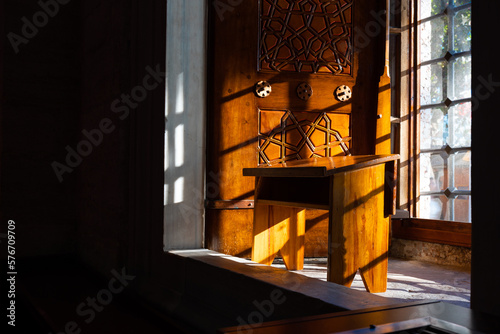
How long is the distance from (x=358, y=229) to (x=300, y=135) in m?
1.04

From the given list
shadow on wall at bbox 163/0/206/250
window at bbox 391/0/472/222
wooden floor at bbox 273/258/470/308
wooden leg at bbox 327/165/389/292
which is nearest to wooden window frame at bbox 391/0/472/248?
window at bbox 391/0/472/222

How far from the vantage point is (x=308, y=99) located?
3324 millimetres

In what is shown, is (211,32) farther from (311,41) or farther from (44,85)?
(44,85)

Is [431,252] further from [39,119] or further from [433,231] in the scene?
[39,119]

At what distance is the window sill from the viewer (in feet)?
11.1

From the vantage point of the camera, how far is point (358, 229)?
2473mm

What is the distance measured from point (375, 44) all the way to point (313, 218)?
1.35 metres

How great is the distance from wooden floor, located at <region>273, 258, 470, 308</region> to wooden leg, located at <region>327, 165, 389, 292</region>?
0.57 ft

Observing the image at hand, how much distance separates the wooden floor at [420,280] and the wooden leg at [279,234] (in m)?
0.12

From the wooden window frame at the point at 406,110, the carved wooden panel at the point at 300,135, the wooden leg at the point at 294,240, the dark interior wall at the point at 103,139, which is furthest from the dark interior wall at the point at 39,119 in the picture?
the wooden window frame at the point at 406,110

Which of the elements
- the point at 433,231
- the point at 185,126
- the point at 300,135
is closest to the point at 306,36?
the point at 300,135

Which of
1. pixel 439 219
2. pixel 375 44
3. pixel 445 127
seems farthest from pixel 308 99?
A: pixel 439 219

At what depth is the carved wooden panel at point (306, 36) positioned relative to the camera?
130 inches

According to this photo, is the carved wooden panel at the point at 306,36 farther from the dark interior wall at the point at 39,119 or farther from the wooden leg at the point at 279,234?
the dark interior wall at the point at 39,119
